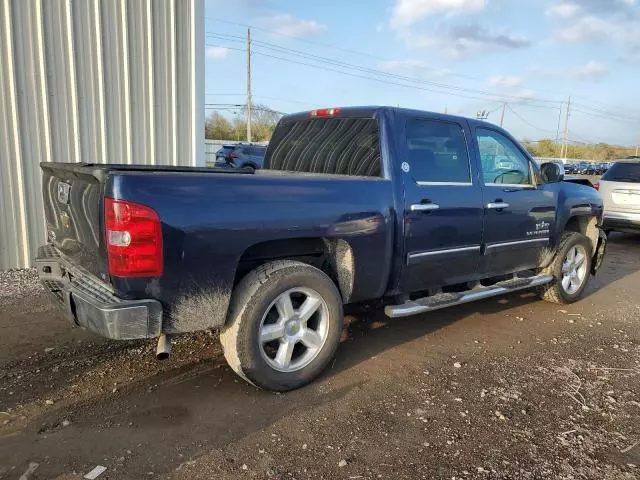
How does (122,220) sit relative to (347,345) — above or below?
above

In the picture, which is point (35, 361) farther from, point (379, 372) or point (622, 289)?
point (622, 289)

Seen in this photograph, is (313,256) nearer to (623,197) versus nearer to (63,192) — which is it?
(63,192)

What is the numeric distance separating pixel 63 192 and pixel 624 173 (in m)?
10.4

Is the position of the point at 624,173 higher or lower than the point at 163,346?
higher

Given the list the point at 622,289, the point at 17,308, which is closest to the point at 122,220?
the point at 17,308

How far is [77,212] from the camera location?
3.26 metres

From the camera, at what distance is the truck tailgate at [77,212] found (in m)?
2.94

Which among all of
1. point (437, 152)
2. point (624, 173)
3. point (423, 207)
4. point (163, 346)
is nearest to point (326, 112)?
point (437, 152)

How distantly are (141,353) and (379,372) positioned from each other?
190 centimetres

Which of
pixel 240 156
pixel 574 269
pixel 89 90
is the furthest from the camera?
pixel 240 156

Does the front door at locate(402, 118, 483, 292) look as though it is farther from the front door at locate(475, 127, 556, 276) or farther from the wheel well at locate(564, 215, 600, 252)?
the wheel well at locate(564, 215, 600, 252)

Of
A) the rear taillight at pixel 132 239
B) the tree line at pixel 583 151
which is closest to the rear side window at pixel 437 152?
the rear taillight at pixel 132 239

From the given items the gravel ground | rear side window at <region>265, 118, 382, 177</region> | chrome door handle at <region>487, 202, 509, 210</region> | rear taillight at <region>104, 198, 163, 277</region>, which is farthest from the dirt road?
rear side window at <region>265, 118, 382, 177</region>

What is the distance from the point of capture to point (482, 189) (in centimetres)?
457
